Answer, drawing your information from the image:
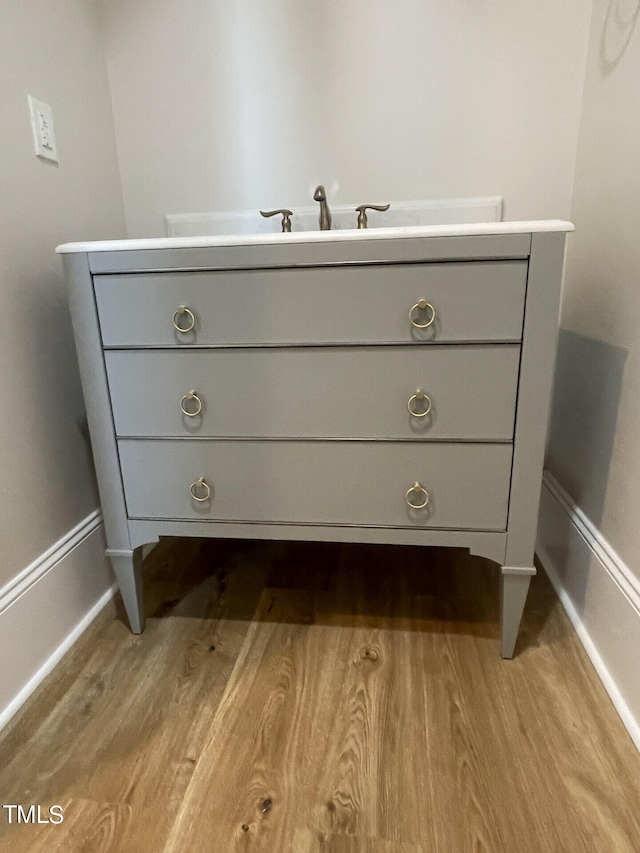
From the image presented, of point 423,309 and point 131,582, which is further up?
point 423,309

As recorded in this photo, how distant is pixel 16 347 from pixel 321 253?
0.67m

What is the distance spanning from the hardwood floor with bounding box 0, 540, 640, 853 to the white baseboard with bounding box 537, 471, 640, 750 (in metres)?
0.04

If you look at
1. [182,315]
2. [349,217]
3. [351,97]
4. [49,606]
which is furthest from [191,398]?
[351,97]

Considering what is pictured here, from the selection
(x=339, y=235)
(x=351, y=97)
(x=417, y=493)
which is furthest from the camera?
(x=351, y=97)

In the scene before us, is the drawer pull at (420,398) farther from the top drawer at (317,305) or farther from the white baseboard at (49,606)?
the white baseboard at (49,606)

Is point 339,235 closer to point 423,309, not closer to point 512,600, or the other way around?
point 423,309

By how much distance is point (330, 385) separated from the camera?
3.26ft

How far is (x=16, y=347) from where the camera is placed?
109cm

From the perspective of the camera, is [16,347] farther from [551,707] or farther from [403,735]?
[551,707]

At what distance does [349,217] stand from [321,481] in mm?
741

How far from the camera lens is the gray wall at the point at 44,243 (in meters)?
1.07

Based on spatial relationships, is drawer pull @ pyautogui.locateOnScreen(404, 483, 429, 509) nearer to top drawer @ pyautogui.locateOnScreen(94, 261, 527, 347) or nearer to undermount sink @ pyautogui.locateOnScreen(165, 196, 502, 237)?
top drawer @ pyautogui.locateOnScreen(94, 261, 527, 347)

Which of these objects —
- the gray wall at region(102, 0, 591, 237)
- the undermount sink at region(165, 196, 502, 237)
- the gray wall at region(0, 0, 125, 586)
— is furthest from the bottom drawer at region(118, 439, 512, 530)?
the gray wall at region(102, 0, 591, 237)

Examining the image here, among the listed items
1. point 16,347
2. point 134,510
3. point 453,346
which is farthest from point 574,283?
point 16,347
